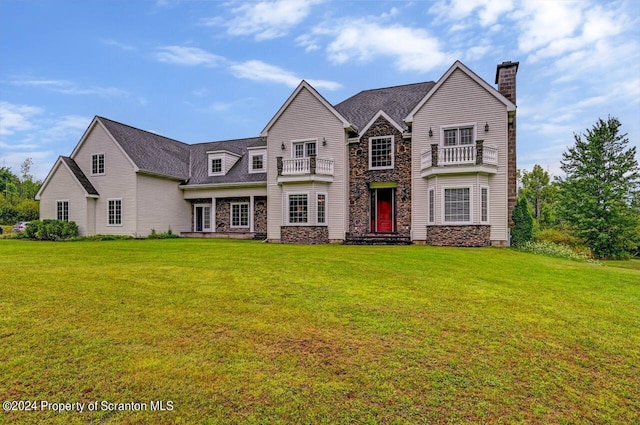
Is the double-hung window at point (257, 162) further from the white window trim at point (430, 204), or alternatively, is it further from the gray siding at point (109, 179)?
the white window trim at point (430, 204)

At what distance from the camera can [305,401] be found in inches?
128

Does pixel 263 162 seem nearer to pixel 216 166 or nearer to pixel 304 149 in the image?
pixel 216 166

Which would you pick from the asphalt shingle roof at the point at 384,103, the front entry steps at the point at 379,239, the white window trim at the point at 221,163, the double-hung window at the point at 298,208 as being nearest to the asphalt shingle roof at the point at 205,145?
the asphalt shingle roof at the point at 384,103

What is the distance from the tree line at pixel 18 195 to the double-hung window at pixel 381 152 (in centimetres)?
4258

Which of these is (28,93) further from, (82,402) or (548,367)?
(548,367)

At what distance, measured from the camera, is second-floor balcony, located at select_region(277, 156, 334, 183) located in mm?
19406

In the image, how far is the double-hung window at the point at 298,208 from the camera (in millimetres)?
19875

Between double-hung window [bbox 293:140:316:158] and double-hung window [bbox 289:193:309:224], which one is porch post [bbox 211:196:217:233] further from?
double-hung window [bbox 293:140:316:158]

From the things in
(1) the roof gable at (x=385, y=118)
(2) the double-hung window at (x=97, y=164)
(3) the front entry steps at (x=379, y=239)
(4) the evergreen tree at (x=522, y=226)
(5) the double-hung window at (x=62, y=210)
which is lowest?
(3) the front entry steps at (x=379, y=239)

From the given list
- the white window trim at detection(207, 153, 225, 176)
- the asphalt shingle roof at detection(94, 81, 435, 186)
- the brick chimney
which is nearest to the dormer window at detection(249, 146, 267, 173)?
the asphalt shingle roof at detection(94, 81, 435, 186)

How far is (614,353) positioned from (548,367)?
1.13m

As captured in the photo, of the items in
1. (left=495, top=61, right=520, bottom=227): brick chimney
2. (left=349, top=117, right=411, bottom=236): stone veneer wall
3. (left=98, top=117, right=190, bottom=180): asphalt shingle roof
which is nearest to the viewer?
(left=495, top=61, right=520, bottom=227): brick chimney

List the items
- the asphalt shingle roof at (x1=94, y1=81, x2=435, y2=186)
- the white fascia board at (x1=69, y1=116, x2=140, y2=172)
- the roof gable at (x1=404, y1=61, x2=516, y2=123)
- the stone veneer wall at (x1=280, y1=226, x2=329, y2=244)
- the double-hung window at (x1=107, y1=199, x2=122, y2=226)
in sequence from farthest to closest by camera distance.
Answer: the double-hung window at (x1=107, y1=199, x2=122, y2=226) → the white fascia board at (x1=69, y1=116, x2=140, y2=172) → the asphalt shingle roof at (x1=94, y1=81, x2=435, y2=186) → the stone veneer wall at (x1=280, y1=226, x2=329, y2=244) → the roof gable at (x1=404, y1=61, x2=516, y2=123)

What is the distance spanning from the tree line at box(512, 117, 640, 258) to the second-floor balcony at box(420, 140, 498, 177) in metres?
9.08
